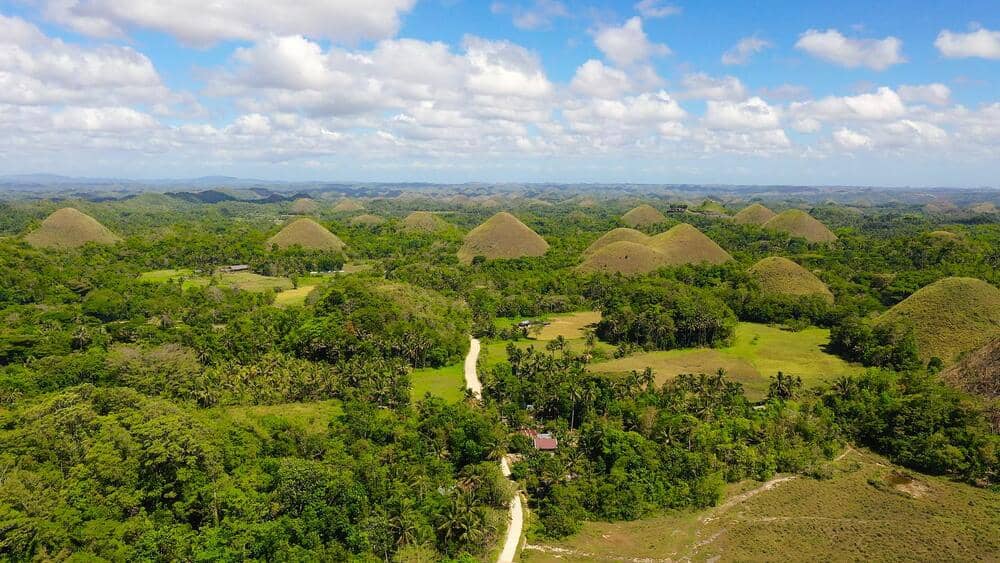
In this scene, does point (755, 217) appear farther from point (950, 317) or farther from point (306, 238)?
point (306, 238)

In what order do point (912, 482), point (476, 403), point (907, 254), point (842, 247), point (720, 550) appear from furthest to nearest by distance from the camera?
point (842, 247)
point (907, 254)
point (476, 403)
point (912, 482)
point (720, 550)

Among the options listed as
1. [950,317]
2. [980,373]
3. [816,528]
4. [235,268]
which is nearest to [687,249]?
[950,317]

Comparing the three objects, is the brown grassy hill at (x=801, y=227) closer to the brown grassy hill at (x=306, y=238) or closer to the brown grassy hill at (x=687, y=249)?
the brown grassy hill at (x=687, y=249)

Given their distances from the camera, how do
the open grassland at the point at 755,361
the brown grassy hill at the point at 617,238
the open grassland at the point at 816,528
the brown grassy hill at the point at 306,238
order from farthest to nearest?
the brown grassy hill at the point at 306,238
the brown grassy hill at the point at 617,238
the open grassland at the point at 755,361
the open grassland at the point at 816,528

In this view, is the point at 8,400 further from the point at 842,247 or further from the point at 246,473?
the point at 842,247

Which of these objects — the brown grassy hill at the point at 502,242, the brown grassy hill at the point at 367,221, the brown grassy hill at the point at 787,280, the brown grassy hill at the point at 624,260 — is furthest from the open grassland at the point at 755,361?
the brown grassy hill at the point at 367,221

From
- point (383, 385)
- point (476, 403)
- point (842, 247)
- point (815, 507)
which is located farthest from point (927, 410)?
point (842, 247)

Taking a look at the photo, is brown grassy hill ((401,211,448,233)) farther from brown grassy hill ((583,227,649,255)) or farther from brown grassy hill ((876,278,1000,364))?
brown grassy hill ((876,278,1000,364))
